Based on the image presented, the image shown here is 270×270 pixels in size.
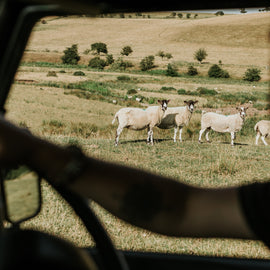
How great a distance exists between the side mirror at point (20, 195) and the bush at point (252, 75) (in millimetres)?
1240

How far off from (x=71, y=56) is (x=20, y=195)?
1.08 m

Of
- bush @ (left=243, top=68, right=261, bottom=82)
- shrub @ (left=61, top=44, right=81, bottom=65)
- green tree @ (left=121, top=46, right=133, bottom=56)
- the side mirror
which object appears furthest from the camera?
green tree @ (left=121, top=46, right=133, bottom=56)

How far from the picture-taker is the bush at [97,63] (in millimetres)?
1685

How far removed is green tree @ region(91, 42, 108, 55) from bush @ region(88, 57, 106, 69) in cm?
4

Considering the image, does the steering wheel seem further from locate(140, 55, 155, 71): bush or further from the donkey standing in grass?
the donkey standing in grass

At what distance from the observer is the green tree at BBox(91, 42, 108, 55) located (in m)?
1.71

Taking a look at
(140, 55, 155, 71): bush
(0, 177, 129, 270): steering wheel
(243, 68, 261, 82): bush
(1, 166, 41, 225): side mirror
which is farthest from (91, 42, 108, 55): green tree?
(0, 177, 129, 270): steering wheel

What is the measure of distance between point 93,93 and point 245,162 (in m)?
3.24

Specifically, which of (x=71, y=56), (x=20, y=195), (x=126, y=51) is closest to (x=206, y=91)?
(x=126, y=51)

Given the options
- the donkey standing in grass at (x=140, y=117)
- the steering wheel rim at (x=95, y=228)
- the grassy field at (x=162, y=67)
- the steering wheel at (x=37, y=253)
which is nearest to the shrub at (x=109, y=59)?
the grassy field at (x=162, y=67)

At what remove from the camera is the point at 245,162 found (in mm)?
4945

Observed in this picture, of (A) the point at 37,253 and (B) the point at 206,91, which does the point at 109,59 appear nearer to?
(A) the point at 37,253

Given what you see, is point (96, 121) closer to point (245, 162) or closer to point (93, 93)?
point (93, 93)

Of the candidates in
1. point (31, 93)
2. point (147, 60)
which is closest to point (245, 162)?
point (147, 60)
